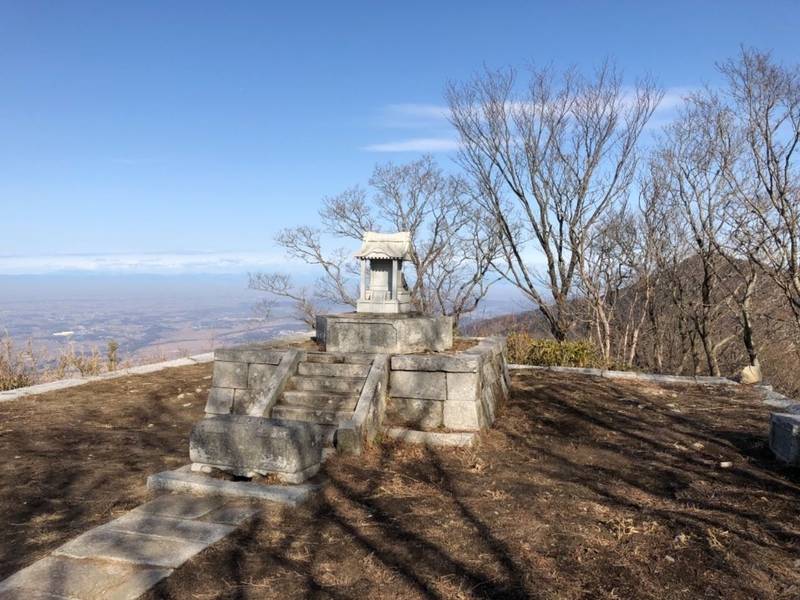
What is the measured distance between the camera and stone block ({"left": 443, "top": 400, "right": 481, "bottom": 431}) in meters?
6.61

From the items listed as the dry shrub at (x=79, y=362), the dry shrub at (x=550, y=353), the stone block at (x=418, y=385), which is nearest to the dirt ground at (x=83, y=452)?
the dry shrub at (x=79, y=362)

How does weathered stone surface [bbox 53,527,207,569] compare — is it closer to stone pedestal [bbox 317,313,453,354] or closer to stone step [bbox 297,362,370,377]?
stone step [bbox 297,362,370,377]

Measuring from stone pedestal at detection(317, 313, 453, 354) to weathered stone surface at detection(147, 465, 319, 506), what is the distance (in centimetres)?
280

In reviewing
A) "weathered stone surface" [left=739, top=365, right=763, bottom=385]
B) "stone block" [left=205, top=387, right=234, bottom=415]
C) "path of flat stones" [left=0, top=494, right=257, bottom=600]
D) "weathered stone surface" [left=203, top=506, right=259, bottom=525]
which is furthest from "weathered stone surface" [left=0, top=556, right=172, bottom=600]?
"weathered stone surface" [left=739, top=365, right=763, bottom=385]

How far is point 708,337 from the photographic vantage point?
19.2 metres

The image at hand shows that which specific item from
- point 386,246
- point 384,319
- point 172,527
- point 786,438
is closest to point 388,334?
point 384,319

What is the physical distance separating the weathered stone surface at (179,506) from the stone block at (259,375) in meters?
2.52

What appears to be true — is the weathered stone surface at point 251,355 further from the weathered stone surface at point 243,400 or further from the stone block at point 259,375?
the weathered stone surface at point 243,400

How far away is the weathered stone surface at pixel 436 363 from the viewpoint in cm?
664

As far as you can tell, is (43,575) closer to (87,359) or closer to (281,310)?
(87,359)

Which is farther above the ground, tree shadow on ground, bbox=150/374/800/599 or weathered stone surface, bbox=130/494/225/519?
tree shadow on ground, bbox=150/374/800/599

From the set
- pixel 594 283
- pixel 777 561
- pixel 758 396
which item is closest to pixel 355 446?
pixel 777 561

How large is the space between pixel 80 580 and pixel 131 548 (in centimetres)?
42

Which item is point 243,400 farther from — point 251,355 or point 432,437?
point 432,437
